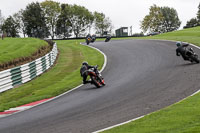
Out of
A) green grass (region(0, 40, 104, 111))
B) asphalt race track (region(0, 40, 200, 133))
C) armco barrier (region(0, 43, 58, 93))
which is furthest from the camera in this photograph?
armco barrier (region(0, 43, 58, 93))

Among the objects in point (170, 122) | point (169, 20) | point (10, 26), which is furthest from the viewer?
point (169, 20)

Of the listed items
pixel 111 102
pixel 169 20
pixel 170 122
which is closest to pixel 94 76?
pixel 111 102

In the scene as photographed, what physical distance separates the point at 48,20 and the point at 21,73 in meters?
101

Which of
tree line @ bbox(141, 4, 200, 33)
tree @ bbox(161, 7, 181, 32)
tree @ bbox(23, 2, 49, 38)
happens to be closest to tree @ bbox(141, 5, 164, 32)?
tree line @ bbox(141, 4, 200, 33)

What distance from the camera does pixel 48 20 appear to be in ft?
383

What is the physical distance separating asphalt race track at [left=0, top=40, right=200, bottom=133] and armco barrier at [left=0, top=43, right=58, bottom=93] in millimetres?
4437

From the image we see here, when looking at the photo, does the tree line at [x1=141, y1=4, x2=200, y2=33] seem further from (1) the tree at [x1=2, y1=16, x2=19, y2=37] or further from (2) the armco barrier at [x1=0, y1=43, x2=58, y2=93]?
(2) the armco barrier at [x1=0, y1=43, x2=58, y2=93]

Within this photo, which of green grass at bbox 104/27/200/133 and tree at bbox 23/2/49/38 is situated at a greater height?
tree at bbox 23/2/49/38

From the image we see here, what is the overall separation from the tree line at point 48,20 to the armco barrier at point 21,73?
277 ft

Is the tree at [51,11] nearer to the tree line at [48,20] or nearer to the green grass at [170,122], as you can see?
the tree line at [48,20]

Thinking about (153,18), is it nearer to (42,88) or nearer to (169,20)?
(169,20)

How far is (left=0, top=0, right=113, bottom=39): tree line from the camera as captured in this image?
105500mm

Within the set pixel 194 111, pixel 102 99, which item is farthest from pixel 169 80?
pixel 194 111

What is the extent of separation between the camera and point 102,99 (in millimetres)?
11695
